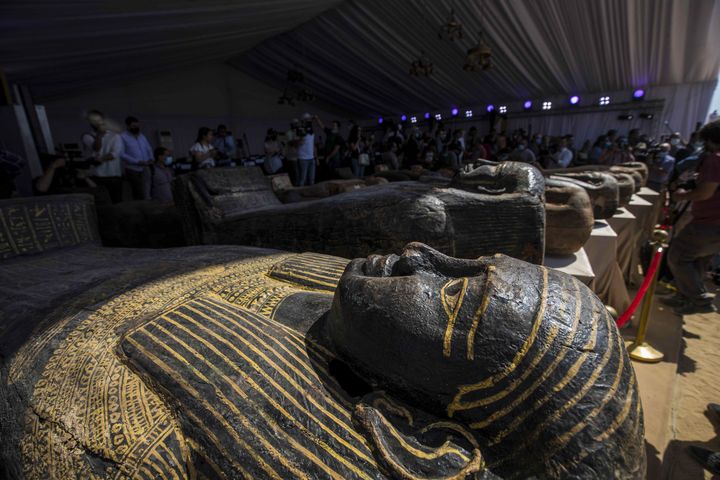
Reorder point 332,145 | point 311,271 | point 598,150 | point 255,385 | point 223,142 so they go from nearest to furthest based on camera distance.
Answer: point 255,385
point 311,271
point 223,142
point 332,145
point 598,150

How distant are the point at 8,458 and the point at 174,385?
65 cm

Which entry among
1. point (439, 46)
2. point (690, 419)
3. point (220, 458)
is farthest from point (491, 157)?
point (220, 458)

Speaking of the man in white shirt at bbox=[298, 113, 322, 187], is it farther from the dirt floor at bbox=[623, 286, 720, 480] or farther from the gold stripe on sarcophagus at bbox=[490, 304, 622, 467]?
the gold stripe on sarcophagus at bbox=[490, 304, 622, 467]

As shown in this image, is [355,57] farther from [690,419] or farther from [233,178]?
[690,419]

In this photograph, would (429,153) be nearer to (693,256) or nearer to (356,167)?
(356,167)

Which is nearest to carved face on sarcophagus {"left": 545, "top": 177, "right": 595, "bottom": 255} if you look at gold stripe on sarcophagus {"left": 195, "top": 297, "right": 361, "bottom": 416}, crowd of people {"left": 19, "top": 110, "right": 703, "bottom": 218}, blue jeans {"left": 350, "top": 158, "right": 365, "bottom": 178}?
crowd of people {"left": 19, "top": 110, "right": 703, "bottom": 218}

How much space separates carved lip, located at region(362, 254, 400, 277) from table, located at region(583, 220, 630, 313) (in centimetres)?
306

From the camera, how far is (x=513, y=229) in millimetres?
2225

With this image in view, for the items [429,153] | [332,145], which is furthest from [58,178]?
[429,153]

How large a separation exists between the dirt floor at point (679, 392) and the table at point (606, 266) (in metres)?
0.39

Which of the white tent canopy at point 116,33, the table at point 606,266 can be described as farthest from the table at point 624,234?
the white tent canopy at point 116,33

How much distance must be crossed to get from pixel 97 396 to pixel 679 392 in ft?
12.9

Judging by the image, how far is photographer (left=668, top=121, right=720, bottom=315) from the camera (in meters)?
2.93

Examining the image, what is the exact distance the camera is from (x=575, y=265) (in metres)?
2.92
